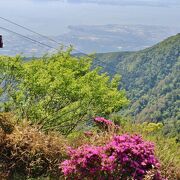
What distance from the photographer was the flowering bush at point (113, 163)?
9.98 metres

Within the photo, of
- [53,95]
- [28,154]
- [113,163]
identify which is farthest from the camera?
[53,95]

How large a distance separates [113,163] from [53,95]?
9.88m

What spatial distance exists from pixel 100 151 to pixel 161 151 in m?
2.91

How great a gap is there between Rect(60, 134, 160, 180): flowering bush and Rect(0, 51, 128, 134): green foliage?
7944 millimetres

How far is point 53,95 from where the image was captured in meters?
19.5

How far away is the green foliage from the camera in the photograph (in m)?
19.0

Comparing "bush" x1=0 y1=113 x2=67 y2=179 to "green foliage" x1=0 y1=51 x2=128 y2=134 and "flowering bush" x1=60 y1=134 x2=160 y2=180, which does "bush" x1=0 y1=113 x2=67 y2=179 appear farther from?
"green foliage" x1=0 y1=51 x2=128 y2=134

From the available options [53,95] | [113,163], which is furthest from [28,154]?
[53,95]

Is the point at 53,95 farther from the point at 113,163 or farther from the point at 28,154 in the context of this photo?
the point at 113,163

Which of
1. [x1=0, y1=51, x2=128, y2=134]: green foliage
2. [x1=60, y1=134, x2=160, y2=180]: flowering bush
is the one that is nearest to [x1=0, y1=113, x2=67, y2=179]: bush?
[x1=60, y1=134, x2=160, y2=180]: flowering bush

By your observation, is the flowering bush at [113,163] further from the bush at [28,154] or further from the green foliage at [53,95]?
the green foliage at [53,95]

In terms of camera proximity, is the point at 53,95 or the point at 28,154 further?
the point at 53,95

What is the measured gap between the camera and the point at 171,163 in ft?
39.5

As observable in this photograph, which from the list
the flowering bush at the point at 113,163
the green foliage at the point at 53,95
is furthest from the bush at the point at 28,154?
the green foliage at the point at 53,95
